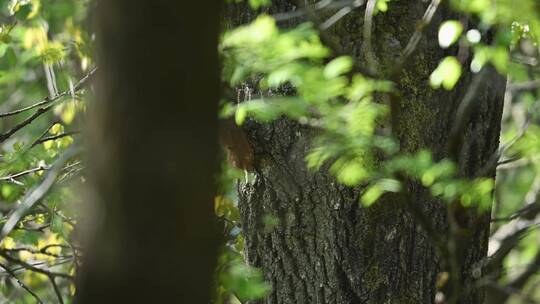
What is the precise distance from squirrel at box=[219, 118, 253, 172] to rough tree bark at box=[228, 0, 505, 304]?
0.13ft

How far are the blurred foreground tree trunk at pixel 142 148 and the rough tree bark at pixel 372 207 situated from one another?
206cm

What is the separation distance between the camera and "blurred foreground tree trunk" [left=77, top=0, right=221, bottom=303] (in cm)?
185

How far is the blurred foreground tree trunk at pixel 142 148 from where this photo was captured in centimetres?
185

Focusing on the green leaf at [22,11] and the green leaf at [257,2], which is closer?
the green leaf at [257,2]

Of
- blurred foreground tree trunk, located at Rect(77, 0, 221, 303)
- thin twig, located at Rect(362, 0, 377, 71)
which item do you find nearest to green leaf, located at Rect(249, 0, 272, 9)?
thin twig, located at Rect(362, 0, 377, 71)

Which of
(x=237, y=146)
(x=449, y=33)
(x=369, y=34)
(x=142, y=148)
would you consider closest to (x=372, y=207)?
(x=237, y=146)

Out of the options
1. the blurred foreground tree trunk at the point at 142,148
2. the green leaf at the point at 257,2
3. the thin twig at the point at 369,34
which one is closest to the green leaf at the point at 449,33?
the thin twig at the point at 369,34

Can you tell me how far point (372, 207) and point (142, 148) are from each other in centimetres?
221

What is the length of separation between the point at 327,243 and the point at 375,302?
0.31 metres

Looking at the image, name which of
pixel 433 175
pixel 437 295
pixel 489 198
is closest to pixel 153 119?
pixel 433 175

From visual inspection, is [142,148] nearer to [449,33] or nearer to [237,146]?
[449,33]

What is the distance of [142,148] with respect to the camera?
186cm

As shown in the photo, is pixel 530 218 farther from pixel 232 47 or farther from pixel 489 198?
pixel 232 47

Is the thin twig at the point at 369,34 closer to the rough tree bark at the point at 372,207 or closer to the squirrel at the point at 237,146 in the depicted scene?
the rough tree bark at the point at 372,207
